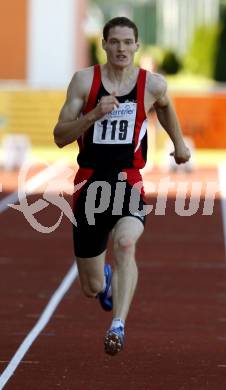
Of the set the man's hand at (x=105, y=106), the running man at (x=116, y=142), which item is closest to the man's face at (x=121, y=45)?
the running man at (x=116, y=142)

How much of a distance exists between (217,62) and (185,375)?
139ft

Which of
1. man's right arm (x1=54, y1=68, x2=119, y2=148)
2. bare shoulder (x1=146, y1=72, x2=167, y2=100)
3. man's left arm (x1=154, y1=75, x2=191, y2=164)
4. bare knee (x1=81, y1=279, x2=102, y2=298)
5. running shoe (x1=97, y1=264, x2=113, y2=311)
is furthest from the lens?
running shoe (x1=97, y1=264, x2=113, y2=311)

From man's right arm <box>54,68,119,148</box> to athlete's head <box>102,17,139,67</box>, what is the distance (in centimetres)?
19

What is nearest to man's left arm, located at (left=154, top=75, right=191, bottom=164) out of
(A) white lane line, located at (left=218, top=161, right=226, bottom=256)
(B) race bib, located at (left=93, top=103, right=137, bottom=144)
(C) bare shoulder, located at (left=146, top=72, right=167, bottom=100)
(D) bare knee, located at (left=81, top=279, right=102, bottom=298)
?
(C) bare shoulder, located at (left=146, top=72, right=167, bottom=100)

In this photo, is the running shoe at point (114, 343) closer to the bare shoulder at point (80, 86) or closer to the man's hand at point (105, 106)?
the man's hand at point (105, 106)

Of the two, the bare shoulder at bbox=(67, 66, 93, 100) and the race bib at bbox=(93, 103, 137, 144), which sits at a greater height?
the bare shoulder at bbox=(67, 66, 93, 100)

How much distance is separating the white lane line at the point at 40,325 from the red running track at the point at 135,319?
0.04 metres

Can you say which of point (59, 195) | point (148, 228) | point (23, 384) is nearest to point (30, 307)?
point (23, 384)

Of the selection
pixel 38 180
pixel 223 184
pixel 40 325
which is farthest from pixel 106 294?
pixel 38 180

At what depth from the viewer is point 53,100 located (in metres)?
29.2

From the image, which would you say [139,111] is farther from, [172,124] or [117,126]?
[172,124]

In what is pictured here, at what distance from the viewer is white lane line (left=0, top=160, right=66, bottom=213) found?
1866 cm

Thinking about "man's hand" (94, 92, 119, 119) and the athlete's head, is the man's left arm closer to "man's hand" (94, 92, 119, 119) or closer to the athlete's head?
the athlete's head

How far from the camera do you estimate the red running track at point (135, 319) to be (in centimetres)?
774
